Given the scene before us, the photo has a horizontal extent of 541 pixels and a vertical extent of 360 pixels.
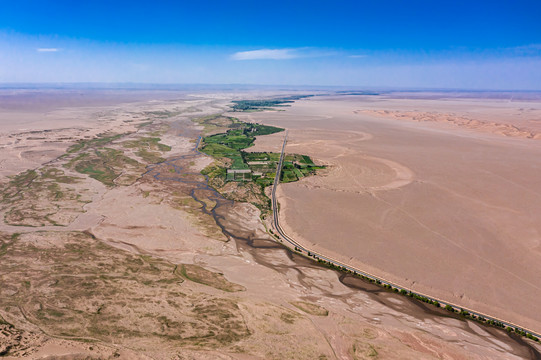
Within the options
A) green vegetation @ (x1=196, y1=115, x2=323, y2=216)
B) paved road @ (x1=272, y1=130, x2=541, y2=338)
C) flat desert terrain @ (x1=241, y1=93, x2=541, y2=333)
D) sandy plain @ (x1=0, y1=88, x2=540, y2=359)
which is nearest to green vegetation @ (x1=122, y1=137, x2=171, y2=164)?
green vegetation @ (x1=196, y1=115, x2=323, y2=216)

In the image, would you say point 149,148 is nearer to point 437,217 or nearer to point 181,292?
point 181,292

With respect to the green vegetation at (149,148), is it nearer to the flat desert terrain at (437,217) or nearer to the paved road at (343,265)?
the flat desert terrain at (437,217)

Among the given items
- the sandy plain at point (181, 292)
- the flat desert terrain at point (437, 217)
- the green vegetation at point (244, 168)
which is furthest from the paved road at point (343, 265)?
the green vegetation at point (244, 168)

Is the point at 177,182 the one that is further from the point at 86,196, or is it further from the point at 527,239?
the point at 527,239

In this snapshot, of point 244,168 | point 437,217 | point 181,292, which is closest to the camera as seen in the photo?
point 181,292

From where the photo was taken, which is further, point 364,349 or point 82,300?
point 82,300

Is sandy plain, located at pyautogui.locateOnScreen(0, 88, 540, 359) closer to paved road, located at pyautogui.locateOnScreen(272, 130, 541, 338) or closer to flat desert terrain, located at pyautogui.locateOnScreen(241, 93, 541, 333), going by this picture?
paved road, located at pyautogui.locateOnScreen(272, 130, 541, 338)

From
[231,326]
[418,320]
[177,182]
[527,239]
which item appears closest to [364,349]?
[418,320]

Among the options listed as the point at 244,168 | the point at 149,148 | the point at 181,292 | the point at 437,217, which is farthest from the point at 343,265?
the point at 149,148
